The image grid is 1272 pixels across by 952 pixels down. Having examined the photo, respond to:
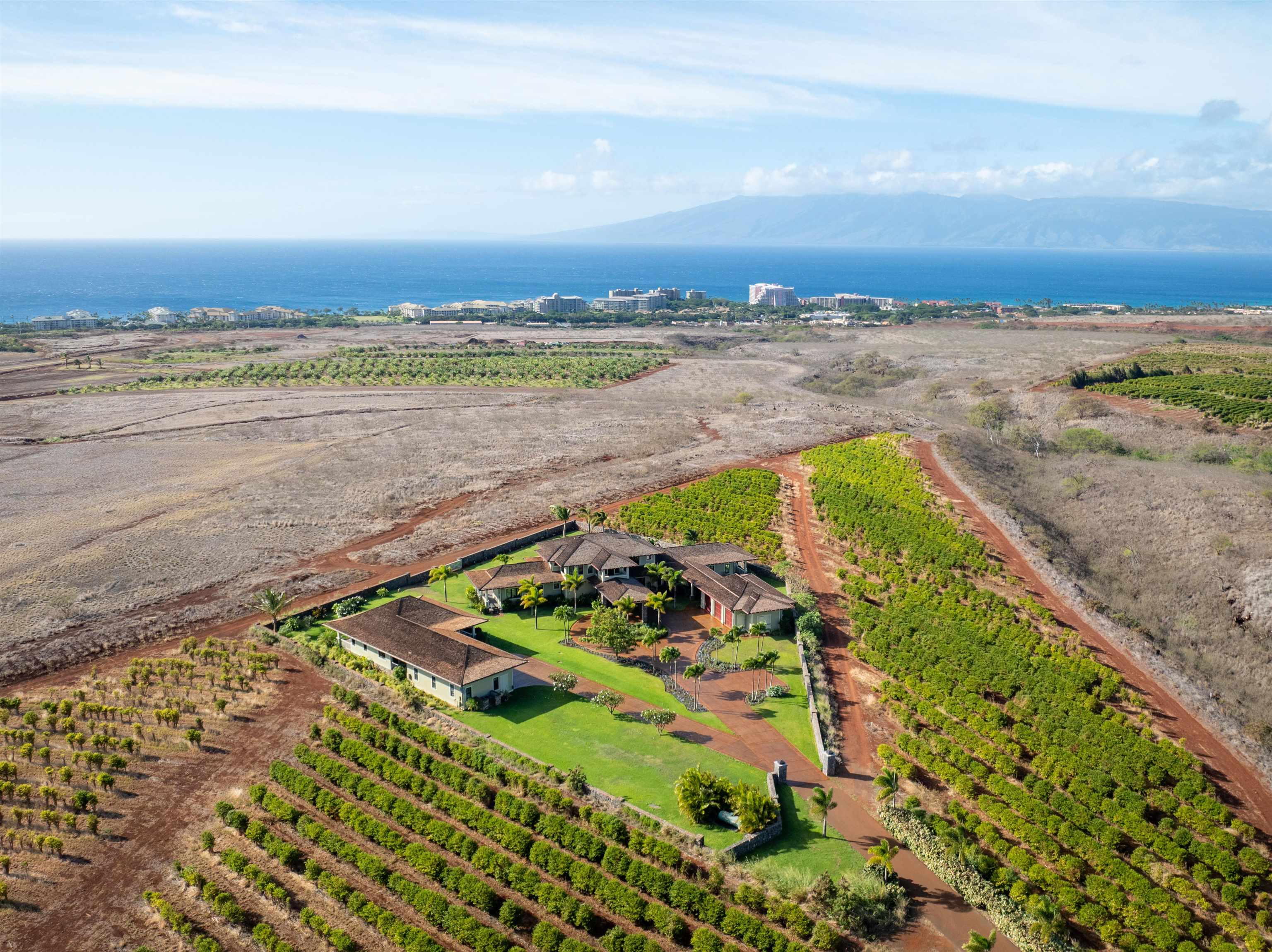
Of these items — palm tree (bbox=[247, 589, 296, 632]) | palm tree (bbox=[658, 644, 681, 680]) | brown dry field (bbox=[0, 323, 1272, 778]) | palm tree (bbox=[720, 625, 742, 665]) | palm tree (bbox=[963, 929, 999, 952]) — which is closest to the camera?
palm tree (bbox=[963, 929, 999, 952])

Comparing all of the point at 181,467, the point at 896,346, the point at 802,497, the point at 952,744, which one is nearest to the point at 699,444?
the point at 802,497

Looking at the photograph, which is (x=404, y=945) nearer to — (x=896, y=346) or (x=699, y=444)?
(x=699, y=444)

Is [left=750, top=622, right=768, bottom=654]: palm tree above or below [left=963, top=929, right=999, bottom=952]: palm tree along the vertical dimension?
above

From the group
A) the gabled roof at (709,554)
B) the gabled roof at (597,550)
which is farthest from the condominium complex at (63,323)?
the gabled roof at (709,554)

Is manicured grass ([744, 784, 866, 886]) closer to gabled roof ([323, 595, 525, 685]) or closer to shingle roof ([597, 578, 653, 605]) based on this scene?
gabled roof ([323, 595, 525, 685])

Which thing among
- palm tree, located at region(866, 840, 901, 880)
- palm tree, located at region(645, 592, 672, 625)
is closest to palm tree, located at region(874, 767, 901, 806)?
palm tree, located at region(866, 840, 901, 880)

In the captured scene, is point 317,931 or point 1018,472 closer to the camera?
point 317,931

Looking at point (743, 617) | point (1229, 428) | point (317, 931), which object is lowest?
point (317, 931)
